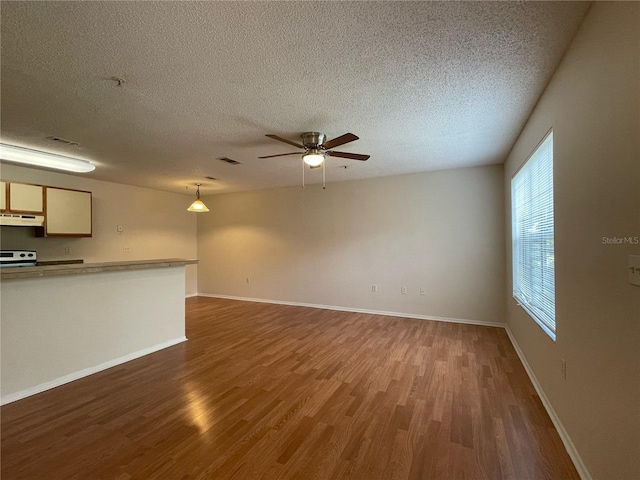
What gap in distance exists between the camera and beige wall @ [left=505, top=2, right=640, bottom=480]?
3.78 ft

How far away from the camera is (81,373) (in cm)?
283

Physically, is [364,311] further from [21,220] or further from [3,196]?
[3,196]

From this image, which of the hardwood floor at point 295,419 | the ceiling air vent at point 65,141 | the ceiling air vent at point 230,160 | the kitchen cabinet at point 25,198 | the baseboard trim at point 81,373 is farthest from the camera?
the ceiling air vent at point 230,160

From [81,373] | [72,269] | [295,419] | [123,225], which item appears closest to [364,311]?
[295,419]

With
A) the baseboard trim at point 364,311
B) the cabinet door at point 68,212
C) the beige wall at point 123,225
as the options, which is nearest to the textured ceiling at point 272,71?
the cabinet door at point 68,212

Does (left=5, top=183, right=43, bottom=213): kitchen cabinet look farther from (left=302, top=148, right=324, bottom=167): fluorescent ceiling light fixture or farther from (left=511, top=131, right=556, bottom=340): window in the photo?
(left=511, top=131, right=556, bottom=340): window

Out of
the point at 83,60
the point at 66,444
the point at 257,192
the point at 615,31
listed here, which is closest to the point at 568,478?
the point at 615,31

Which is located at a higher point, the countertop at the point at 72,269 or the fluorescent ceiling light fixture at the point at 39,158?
the fluorescent ceiling light fixture at the point at 39,158

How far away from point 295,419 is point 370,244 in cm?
359

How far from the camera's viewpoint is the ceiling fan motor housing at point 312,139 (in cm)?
291

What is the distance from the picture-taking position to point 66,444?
6.10 feet

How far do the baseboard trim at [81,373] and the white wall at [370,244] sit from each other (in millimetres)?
2789

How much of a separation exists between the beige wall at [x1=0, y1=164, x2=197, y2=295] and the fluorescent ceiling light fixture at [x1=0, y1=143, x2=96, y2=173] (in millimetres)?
1049

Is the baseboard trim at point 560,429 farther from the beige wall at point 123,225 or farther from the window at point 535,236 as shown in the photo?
the beige wall at point 123,225
